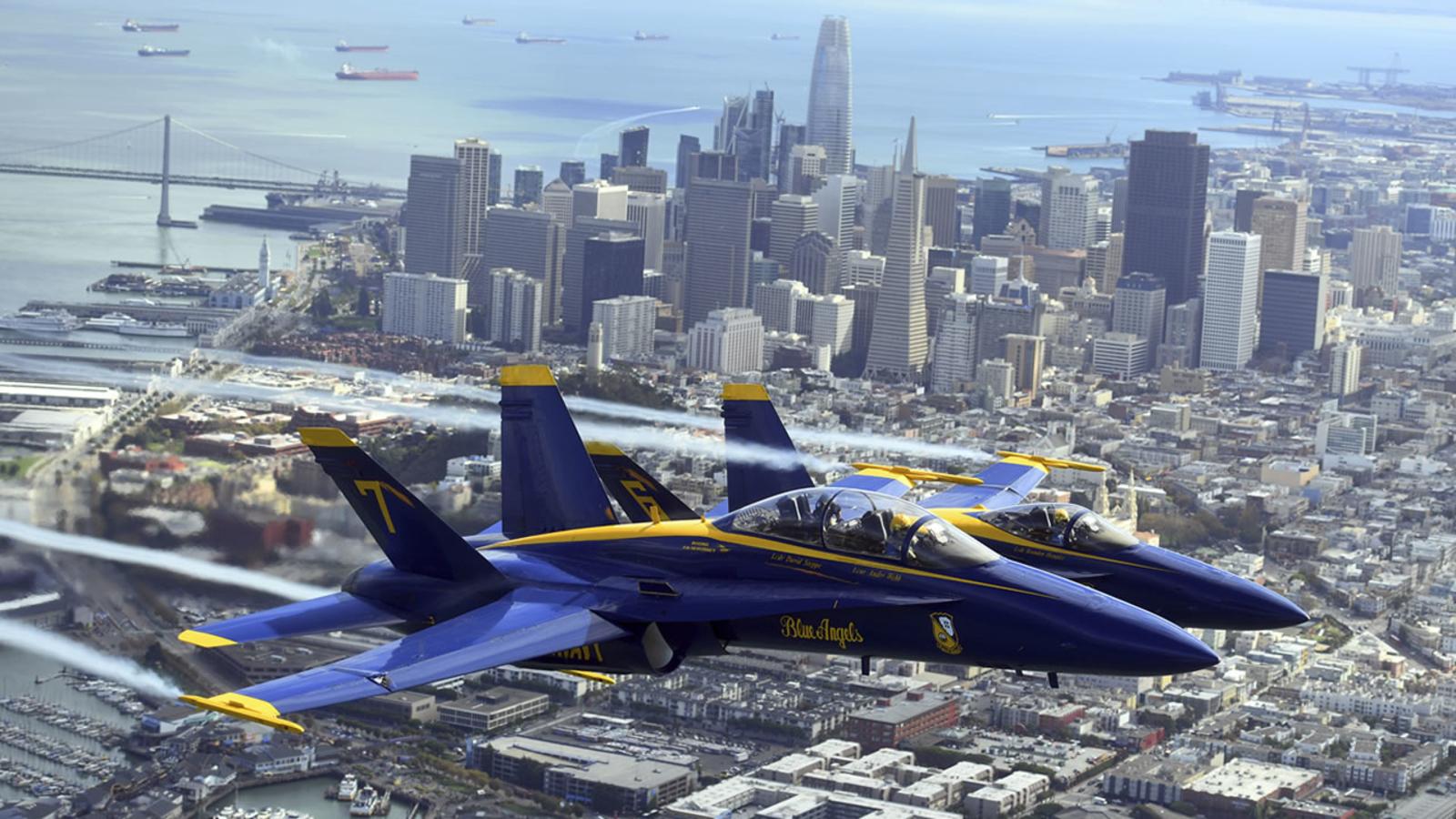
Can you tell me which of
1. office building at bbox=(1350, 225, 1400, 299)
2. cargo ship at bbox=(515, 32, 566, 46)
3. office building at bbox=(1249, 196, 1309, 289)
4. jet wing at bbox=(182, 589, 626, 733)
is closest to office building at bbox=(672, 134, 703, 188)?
office building at bbox=(1249, 196, 1309, 289)

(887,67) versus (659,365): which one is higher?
(887,67)

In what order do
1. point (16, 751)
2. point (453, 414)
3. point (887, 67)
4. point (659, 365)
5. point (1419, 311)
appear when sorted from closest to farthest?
point (16, 751) < point (453, 414) < point (659, 365) < point (1419, 311) < point (887, 67)

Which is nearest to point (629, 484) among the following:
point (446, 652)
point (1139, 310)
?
point (446, 652)

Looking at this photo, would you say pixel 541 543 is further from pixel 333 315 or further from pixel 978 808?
Result: pixel 333 315

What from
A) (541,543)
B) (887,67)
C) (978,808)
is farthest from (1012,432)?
(887,67)

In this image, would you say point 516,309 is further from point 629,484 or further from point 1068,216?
point 629,484

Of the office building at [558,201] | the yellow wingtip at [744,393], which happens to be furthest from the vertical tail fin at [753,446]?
the office building at [558,201]
